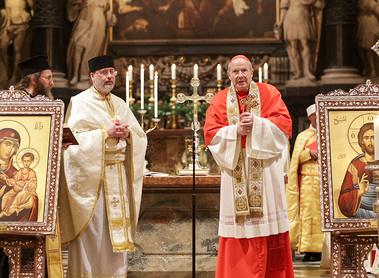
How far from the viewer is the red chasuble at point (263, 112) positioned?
5145 mm

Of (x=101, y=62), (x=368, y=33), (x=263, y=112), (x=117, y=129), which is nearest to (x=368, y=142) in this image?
(x=263, y=112)

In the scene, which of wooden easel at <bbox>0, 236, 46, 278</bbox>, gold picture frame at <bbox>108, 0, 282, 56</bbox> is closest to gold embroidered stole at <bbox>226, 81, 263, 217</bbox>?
wooden easel at <bbox>0, 236, 46, 278</bbox>

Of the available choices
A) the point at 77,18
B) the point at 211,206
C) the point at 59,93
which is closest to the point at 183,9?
the point at 77,18

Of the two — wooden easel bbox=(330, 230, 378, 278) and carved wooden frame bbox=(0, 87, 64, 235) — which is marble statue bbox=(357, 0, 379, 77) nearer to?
wooden easel bbox=(330, 230, 378, 278)

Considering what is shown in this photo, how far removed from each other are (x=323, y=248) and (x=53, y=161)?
3.85m

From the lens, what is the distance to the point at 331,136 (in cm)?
509

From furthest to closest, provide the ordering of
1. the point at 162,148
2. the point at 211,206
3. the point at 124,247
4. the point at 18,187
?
the point at 162,148, the point at 211,206, the point at 124,247, the point at 18,187

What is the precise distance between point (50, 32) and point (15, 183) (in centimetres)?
678

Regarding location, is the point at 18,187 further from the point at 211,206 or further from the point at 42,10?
the point at 42,10

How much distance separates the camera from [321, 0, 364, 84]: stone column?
11109 millimetres

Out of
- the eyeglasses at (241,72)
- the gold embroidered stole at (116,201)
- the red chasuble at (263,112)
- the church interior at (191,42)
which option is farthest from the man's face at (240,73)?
the church interior at (191,42)

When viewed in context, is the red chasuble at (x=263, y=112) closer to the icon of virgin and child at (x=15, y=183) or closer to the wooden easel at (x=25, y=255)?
the icon of virgin and child at (x=15, y=183)

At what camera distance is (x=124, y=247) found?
554 centimetres

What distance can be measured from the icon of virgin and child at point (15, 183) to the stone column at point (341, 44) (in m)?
7.19
